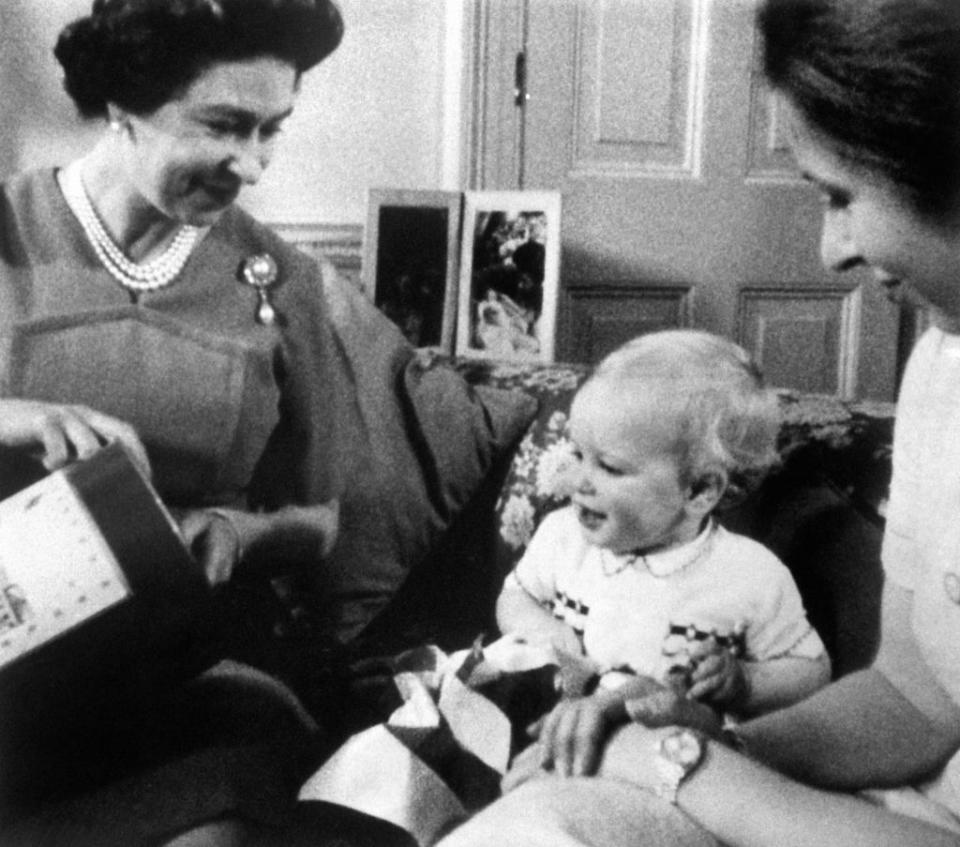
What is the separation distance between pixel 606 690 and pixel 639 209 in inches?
20.3

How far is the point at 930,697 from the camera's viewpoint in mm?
672

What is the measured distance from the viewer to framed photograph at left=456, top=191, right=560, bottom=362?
110cm

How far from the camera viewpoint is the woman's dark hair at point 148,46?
0.76 metres

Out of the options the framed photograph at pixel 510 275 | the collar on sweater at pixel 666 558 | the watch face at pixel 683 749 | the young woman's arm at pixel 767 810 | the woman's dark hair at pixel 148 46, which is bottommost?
the young woman's arm at pixel 767 810

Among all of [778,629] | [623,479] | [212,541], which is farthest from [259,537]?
[778,629]

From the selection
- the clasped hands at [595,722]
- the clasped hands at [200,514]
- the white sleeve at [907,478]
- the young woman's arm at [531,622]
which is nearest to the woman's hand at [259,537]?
the clasped hands at [200,514]

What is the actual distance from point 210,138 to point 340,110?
0.10 m

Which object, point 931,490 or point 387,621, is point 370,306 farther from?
point 931,490

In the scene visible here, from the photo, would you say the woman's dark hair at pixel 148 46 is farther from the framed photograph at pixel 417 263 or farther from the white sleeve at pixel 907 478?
the white sleeve at pixel 907 478

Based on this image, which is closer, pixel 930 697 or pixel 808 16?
pixel 808 16

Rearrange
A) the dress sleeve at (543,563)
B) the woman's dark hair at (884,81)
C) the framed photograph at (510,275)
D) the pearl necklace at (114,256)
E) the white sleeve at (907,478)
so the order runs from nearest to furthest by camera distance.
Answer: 1. the woman's dark hair at (884,81)
2. the white sleeve at (907,478)
3. the pearl necklace at (114,256)
4. the dress sleeve at (543,563)
5. the framed photograph at (510,275)

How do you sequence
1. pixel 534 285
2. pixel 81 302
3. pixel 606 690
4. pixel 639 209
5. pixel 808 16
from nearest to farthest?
pixel 808 16, pixel 606 690, pixel 81 302, pixel 639 209, pixel 534 285

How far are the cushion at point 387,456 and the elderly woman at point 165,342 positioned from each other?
7 centimetres

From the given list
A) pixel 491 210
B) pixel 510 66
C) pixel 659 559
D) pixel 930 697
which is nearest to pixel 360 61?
pixel 510 66
